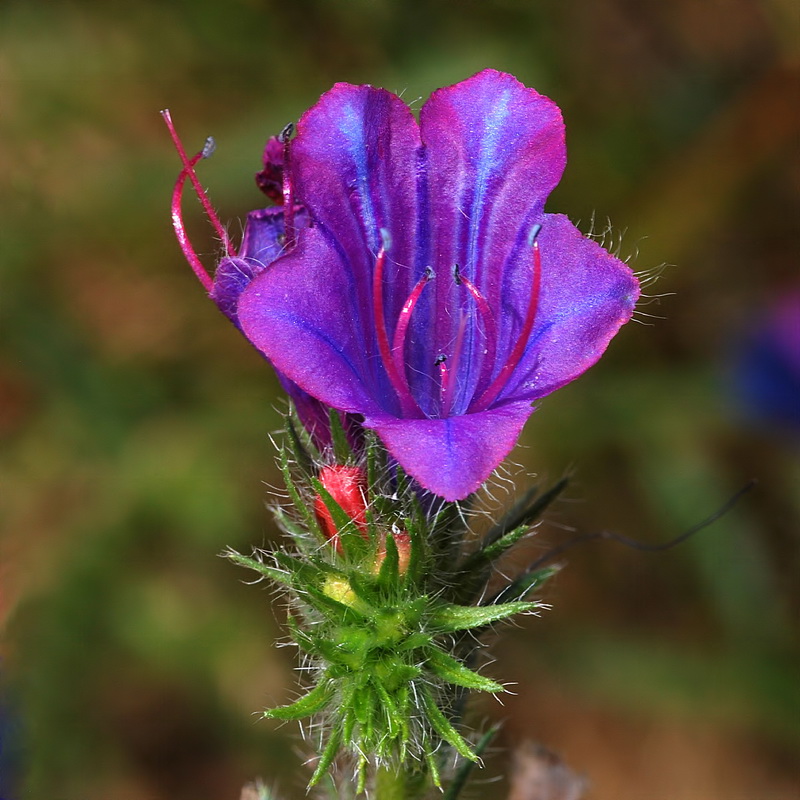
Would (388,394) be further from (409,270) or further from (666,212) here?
(666,212)

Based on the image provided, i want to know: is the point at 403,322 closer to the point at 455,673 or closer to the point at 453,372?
the point at 453,372

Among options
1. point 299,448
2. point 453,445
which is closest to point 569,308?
point 453,445

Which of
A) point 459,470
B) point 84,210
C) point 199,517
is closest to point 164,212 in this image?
point 84,210

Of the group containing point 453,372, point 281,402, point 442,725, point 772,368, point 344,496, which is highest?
point 453,372

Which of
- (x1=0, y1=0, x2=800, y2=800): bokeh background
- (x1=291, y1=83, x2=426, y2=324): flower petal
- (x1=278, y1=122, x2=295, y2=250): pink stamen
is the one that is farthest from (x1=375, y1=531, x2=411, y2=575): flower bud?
(x1=0, y1=0, x2=800, y2=800): bokeh background

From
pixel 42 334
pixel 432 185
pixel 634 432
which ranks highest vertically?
pixel 432 185

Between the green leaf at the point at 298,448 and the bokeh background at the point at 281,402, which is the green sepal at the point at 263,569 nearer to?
the green leaf at the point at 298,448
